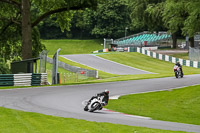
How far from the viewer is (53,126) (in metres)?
11.4

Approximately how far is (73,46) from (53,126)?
84.1 meters

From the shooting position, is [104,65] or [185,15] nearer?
[104,65]

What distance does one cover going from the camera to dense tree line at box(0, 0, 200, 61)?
108 ft

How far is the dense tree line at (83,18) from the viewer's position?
32.8 metres

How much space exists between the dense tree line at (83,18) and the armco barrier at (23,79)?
649cm

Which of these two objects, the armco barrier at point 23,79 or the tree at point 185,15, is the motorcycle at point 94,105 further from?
the tree at point 185,15

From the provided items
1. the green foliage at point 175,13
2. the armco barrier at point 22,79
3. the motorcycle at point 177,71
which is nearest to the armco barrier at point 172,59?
the green foliage at point 175,13

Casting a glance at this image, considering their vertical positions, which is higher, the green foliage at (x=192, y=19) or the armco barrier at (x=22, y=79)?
the green foliage at (x=192, y=19)

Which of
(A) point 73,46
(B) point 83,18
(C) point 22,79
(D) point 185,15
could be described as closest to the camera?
(C) point 22,79

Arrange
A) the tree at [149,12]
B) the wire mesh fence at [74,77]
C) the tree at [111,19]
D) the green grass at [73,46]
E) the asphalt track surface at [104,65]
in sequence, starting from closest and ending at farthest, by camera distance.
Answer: the wire mesh fence at [74,77] < the asphalt track surface at [104,65] < the tree at [149,12] < the green grass at [73,46] < the tree at [111,19]

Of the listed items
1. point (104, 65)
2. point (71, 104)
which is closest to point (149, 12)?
point (104, 65)

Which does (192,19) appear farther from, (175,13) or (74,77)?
(74,77)

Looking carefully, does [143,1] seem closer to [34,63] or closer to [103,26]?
[103,26]

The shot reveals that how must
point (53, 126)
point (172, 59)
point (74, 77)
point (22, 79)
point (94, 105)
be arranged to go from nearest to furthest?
1. point (53, 126)
2. point (94, 105)
3. point (22, 79)
4. point (74, 77)
5. point (172, 59)
